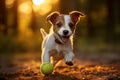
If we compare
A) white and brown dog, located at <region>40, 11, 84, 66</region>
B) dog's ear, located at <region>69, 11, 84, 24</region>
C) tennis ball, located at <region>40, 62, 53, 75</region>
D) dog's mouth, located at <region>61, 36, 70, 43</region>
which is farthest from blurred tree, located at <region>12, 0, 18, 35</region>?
tennis ball, located at <region>40, 62, 53, 75</region>

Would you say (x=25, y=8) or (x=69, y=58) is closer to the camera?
(x=69, y=58)

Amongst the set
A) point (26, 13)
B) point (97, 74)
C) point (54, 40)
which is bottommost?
point (97, 74)

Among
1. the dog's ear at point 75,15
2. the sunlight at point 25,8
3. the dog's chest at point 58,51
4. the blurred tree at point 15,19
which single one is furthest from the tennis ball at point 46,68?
the sunlight at point 25,8

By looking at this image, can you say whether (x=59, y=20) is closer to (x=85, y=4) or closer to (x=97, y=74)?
(x=97, y=74)

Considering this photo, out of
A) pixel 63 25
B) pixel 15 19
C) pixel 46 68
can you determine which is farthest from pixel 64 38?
pixel 15 19

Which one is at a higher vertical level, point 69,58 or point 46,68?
point 69,58

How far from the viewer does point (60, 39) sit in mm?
10203

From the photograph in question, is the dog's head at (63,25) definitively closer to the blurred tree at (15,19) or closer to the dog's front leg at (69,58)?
the dog's front leg at (69,58)

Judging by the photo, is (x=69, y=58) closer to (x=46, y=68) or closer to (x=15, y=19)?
(x=46, y=68)

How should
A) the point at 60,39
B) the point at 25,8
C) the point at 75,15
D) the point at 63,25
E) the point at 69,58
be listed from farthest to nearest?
1. the point at 25,8
2. the point at 75,15
3. the point at 60,39
4. the point at 63,25
5. the point at 69,58

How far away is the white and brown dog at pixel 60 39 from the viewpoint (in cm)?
995

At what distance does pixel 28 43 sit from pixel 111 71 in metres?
22.7

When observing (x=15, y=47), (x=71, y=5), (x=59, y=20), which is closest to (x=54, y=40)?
(x=59, y=20)

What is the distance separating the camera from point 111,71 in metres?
10.2
